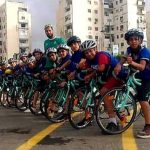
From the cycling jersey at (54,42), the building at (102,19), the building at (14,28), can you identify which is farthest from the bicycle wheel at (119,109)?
the building at (14,28)

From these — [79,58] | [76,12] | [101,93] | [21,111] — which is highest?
[76,12]

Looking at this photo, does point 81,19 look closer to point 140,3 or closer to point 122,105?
point 140,3

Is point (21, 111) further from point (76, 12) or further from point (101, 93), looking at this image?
point (76, 12)

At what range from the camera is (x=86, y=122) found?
7.72 m

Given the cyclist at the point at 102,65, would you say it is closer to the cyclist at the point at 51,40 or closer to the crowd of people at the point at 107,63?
the crowd of people at the point at 107,63

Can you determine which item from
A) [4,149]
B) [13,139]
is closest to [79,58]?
[13,139]

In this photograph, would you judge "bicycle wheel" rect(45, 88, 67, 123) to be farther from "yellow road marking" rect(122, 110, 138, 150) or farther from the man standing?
the man standing

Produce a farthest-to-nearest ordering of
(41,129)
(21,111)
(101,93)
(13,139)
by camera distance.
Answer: (21,111)
(41,129)
(101,93)
(13,139)

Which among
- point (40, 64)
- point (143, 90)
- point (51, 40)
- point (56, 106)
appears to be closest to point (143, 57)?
point (143, 90)

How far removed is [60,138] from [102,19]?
245ft

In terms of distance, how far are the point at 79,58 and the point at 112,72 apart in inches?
47.7

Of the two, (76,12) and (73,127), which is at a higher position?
(76,12)

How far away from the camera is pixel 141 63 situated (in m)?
6.61

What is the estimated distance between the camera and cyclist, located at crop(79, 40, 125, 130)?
7.15m
